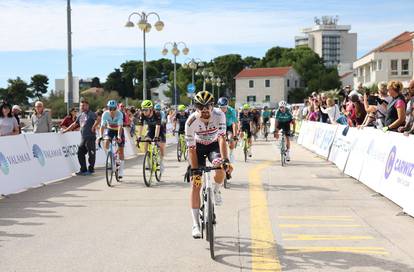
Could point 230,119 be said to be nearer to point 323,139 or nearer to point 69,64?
point 323,139

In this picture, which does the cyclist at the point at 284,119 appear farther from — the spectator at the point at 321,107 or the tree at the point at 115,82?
the tree at the point at 115,82

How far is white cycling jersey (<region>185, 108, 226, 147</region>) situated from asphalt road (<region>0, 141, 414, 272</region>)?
1.25 meters

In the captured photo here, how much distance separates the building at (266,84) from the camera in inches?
4815

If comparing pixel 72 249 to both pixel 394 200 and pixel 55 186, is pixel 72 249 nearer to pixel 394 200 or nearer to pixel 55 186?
pixel 394 200

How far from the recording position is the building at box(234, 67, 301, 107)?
12231 centimetres

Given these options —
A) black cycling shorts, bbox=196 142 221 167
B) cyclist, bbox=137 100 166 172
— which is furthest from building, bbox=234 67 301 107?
black cycling shorts, bbox=196 142 221 167

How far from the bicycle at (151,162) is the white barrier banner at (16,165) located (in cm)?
245

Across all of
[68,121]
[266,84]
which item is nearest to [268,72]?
[266,84]

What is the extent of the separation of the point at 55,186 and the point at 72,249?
6.60 meters

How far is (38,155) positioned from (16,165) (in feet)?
4.33

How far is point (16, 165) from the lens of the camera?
12.5 metres

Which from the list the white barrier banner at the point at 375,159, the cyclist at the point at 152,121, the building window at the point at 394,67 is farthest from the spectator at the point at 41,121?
the building window at the point at 394,67

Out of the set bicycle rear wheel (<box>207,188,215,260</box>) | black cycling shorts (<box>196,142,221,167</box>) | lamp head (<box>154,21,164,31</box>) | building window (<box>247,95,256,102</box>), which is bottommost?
bicycle rear wheel (<box>207,188,215,260</box>)

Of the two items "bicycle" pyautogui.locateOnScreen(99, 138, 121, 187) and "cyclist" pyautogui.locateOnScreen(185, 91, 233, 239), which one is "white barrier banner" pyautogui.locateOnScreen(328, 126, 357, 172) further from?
"cyclist" pyautogui.locateOnScreen(185, 91, 233, 239)
